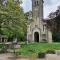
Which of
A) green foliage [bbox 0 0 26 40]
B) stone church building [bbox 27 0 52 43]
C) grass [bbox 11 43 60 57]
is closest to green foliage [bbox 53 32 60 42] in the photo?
stone church building [bbox 27 0 52 43]

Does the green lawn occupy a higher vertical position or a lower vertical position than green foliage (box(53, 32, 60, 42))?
lower

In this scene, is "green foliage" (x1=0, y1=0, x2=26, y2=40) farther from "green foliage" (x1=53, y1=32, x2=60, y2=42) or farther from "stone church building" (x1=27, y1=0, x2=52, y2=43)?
"stone church building" (x1=27, y1=0, x2=52, y2=43)

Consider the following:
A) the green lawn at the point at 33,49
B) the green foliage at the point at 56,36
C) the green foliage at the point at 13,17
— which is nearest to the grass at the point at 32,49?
the green lawn at the point at 33,49

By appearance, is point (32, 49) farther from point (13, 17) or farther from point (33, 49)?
point (13, 17)

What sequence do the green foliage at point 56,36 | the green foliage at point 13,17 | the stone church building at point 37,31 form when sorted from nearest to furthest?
the green foliage at point 13,17, the green foliage at point 56,36, the stone church building at point 37,31

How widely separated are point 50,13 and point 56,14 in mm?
1757

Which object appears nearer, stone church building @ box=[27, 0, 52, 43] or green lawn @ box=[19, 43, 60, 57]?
green lawn @ box=[19, 43, 60, 57]

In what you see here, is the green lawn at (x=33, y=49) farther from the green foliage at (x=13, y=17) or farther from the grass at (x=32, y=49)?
the green foliage at (x=13, y=17)

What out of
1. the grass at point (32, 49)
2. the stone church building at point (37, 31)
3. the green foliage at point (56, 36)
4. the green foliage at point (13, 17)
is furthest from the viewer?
the stone church building at point (37, 31)

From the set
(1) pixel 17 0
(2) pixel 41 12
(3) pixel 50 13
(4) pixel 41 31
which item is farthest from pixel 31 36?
(1) pixel 17 0

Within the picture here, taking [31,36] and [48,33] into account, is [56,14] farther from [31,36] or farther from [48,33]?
[31,36]

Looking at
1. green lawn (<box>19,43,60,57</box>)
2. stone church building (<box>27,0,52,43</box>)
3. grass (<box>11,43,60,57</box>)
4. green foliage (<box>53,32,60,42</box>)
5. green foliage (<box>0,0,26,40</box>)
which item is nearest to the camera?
green foliage (<box>0,0,26,40</box>)

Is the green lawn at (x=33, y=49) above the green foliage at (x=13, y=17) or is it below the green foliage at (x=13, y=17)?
below

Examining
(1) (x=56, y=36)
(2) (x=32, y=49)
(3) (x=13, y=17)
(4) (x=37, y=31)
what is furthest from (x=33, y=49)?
(4) (x=37, y=31)
